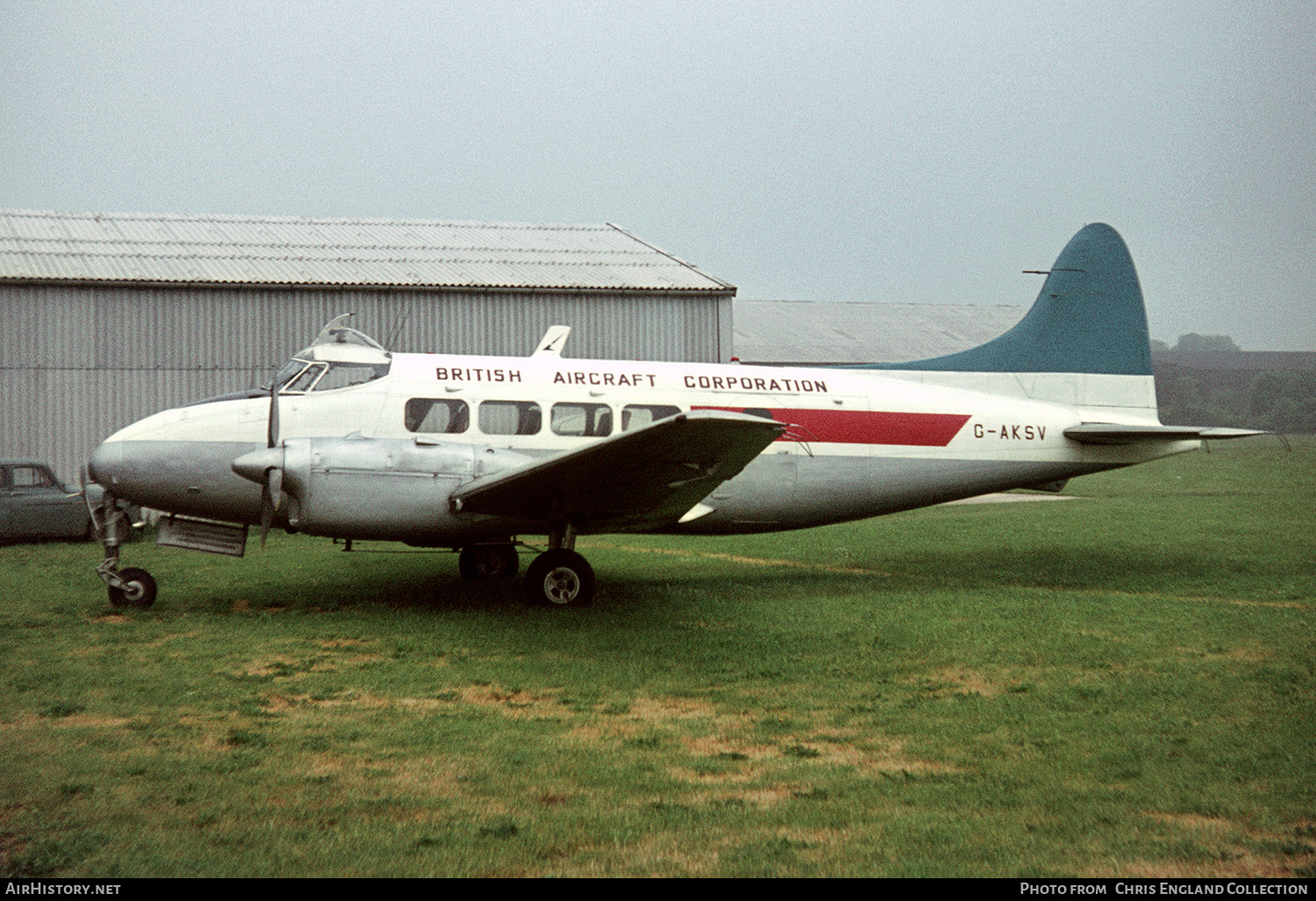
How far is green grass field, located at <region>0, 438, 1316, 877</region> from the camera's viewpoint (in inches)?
192

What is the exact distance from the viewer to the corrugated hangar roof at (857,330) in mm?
48719

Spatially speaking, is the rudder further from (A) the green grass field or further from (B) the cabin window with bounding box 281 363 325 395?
(B) the cabin window with bounding box 281 363 325 395

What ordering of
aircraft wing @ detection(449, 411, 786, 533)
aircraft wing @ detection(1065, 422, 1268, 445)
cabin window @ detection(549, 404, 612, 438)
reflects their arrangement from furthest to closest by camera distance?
aircraft wing @ detection(1065, 422, 1268, 445)
cabin window @ detection(549, 404, 612, 438)
aircraft wing @ detection(449, 411, 786, 533)

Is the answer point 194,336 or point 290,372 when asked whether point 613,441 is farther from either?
point 194,336

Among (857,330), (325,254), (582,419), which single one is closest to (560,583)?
(582,419)

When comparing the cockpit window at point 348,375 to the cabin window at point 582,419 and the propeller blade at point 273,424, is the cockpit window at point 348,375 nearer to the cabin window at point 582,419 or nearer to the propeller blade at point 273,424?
the propeller blade at point 273,424

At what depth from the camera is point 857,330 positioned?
5419 cm

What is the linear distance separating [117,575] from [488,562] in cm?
461

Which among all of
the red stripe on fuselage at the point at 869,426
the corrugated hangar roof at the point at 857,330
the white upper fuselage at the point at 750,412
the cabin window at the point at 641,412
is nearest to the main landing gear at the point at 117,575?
the white upper fuselage at the point at 750,412

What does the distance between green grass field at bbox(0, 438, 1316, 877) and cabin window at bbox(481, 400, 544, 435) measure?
6.98 feet

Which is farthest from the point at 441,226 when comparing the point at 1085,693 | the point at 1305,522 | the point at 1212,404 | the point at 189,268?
the point at 1212,404

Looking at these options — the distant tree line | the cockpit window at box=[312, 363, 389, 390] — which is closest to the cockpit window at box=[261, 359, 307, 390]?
the cockpit window at box=[312, 363, 389, 390]

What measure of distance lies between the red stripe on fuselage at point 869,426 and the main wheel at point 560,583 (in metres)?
2.84

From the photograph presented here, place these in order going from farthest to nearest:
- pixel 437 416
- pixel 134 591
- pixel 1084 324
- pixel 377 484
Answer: pixel 1084 324 → pixel 437 416 → pixel 134 591 → pixel 377 484
